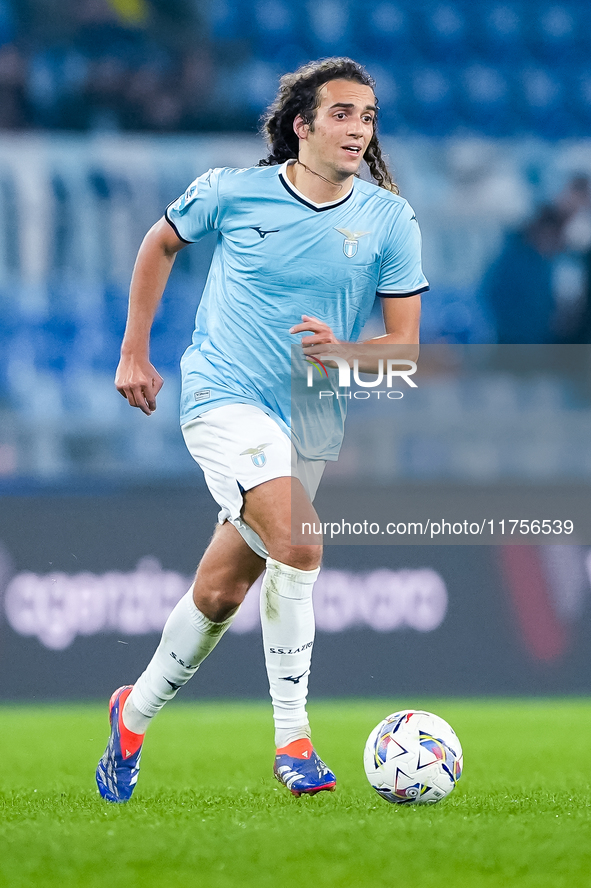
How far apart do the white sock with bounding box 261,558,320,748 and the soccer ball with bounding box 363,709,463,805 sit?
0.20 meters

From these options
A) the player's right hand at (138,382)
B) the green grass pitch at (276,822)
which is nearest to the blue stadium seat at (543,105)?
the green grass pitch at (276,822)

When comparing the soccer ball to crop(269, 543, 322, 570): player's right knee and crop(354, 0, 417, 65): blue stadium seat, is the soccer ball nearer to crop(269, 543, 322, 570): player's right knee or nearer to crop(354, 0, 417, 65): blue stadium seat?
crop(269, 543, 322, 570): player's right knee

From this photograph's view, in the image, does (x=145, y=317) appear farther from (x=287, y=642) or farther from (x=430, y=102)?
(x=430, y=102)

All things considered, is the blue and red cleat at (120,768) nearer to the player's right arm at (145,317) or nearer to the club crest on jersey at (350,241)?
the player's right arm at (145,317)

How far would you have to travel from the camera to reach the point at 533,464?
7.41 metres

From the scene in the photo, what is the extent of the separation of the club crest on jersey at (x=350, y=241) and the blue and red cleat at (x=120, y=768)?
4.64 ft

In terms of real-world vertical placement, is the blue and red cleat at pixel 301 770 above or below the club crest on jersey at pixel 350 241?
below

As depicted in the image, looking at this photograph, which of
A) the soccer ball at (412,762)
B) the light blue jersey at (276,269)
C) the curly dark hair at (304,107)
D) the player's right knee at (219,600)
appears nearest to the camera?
the soccer ball at (412,762)

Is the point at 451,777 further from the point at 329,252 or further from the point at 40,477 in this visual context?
the point at 40,477

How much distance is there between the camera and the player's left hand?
2994 millimetres

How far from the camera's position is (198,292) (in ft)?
25.3

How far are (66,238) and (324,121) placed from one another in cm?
453

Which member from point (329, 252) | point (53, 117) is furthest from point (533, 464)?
point (329, 252)

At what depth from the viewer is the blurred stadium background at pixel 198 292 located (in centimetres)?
593
